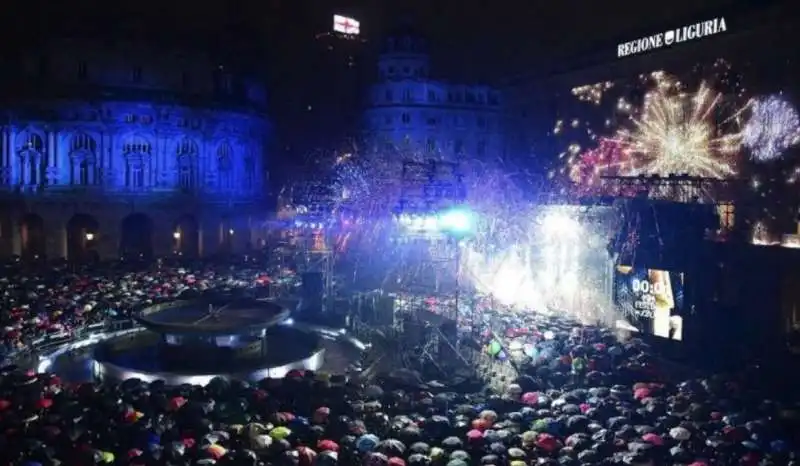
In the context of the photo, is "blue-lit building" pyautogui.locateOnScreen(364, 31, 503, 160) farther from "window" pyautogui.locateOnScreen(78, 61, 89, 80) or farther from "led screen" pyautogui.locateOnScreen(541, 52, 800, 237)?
"window" pyautogui.locateOnScreen(78, 61, 89, 80)

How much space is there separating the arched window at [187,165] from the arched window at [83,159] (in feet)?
21.0

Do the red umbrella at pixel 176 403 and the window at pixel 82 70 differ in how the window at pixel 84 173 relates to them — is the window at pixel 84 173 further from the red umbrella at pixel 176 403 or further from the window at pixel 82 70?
the red umbrella at pixel 176 403

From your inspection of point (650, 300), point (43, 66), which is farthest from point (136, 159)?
point (650, 300)

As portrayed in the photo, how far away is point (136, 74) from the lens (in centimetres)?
5800

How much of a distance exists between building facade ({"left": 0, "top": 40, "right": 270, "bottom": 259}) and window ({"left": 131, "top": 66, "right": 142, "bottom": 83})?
0.26 feet

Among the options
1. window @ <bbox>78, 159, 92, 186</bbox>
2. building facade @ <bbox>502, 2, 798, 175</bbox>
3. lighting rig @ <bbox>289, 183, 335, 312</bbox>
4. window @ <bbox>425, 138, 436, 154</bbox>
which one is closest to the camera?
building facade @ <bbox>502, 2, 798, 175</bbox>

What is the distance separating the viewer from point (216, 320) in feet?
96.4

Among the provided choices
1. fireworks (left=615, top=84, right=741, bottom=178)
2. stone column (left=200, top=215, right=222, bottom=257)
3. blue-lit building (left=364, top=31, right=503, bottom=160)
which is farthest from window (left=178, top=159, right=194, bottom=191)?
fireworks (left=615, top=84, right=741, bottom=178)

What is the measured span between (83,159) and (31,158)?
350 centimetres

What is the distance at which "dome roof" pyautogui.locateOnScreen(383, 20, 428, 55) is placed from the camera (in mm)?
70500

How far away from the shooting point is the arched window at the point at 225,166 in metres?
61.7

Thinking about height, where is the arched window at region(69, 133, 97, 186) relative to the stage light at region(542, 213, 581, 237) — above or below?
above

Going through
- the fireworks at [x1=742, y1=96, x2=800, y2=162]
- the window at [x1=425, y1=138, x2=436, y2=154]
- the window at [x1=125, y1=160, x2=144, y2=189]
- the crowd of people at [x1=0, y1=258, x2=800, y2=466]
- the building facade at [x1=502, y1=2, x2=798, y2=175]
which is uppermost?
the building facade at [x1=502, y1=2, x2=798, y2=175]

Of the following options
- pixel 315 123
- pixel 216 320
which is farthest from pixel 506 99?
pixel 216 320
